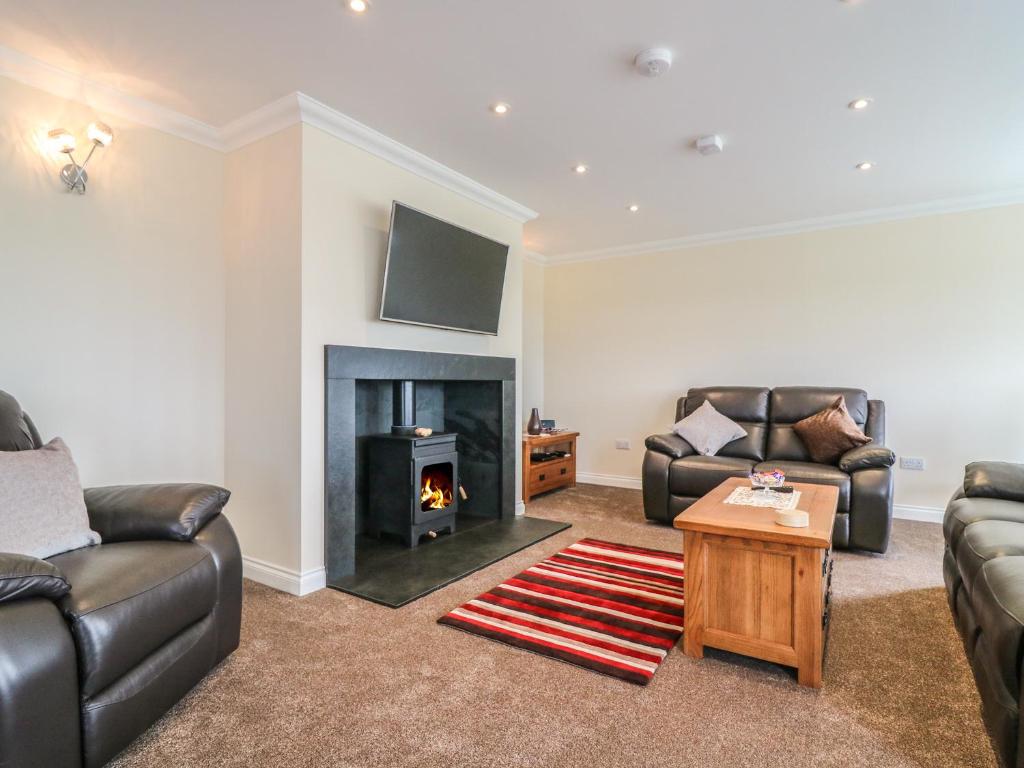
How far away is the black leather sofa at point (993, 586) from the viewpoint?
1.41m

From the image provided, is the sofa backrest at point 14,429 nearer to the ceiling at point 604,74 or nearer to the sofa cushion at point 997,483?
the ceiling at point 604,74

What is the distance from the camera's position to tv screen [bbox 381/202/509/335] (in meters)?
3.27

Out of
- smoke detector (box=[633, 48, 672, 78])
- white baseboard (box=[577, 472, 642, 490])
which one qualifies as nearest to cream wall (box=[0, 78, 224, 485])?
smoke detector (box=[633, 48, 672, 78])

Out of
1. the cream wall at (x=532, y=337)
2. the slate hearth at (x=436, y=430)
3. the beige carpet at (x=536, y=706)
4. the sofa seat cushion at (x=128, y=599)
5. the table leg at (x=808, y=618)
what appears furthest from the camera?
the cream wall at (x=532, y=337)

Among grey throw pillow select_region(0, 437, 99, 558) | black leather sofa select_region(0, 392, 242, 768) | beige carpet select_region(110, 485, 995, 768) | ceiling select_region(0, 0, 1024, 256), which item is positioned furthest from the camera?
ceiling select_region(0, 0, 1024, 256)

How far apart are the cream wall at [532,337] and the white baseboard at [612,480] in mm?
796

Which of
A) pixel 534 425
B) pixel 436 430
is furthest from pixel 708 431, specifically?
pixel 436 430

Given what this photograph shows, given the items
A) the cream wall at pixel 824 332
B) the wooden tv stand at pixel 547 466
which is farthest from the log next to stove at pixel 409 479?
the cream wall at pixel 824 332

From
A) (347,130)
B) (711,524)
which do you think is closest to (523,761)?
(711,524)

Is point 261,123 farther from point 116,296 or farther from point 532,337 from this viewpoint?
point 532,337

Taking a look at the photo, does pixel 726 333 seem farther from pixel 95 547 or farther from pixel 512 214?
pixel 95 547

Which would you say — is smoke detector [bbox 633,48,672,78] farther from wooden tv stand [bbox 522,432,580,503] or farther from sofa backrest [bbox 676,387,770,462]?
wooden tv stand [bbox 522,432,580,503]

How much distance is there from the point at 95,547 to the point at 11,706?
0.74m

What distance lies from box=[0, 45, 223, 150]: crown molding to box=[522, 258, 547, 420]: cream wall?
3.46 m
